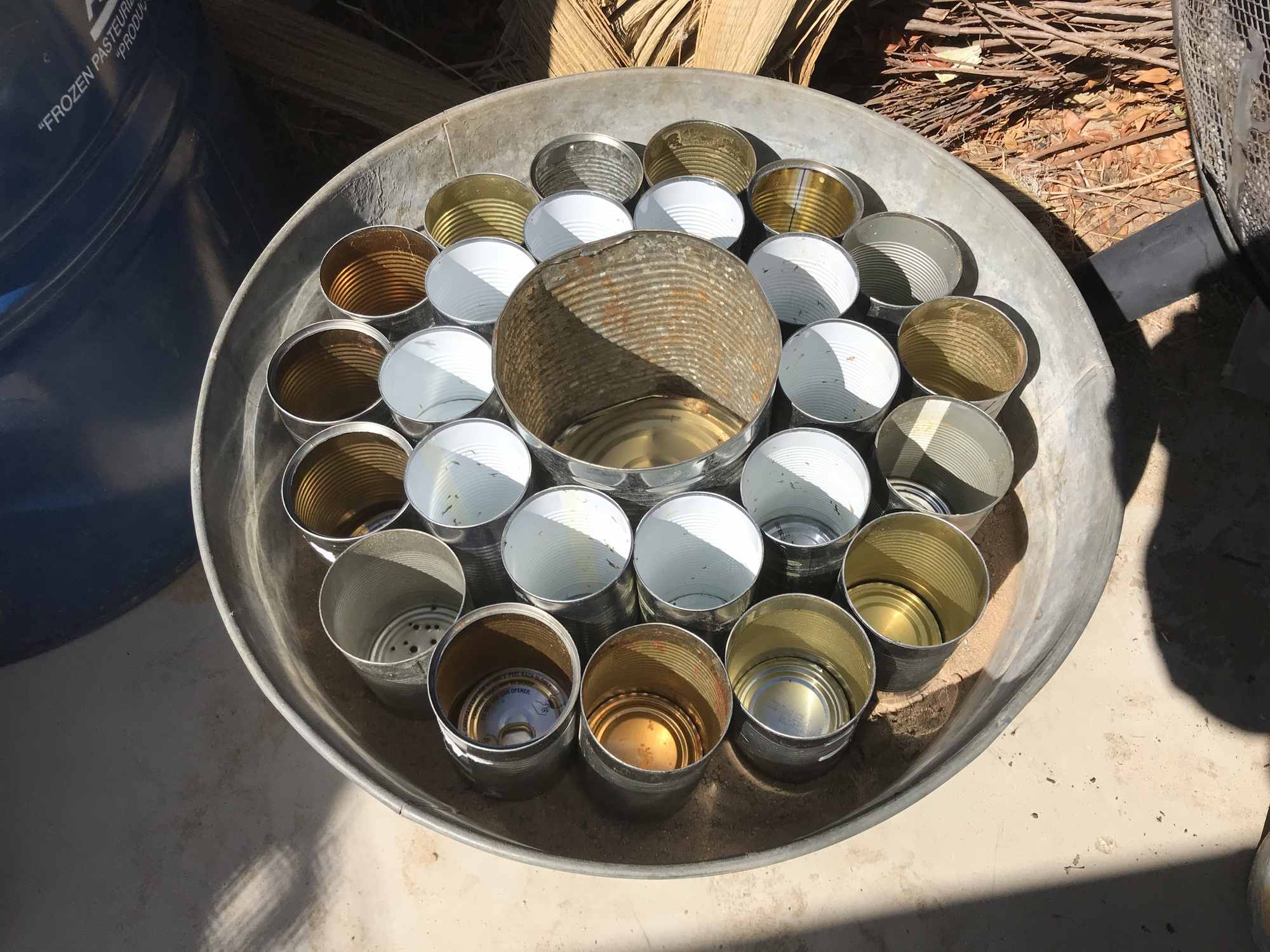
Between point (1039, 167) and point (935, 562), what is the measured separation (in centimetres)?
184

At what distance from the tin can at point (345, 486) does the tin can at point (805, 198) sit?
93 centimetres

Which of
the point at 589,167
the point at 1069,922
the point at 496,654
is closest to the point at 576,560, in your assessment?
the point at 496,654

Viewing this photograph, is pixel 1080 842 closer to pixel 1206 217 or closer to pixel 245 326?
pixel 1206 217

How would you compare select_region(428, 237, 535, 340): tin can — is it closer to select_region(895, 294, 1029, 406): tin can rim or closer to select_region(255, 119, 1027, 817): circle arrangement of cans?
select_region(255, 119, 1027, 817): circle arrangement of cans

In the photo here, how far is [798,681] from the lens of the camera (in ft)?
5.71

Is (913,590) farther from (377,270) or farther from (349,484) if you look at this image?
(377,270)

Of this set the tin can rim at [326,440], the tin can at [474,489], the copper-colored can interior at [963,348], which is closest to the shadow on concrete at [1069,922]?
the tin can at [474,489]

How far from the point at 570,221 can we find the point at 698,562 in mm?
771

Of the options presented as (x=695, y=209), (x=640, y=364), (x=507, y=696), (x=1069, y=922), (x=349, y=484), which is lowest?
(x=1069, y=922)

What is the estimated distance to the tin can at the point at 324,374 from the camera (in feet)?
5.53

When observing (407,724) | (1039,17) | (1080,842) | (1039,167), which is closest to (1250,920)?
(1080,842)

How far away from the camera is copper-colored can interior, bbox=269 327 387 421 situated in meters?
1.73

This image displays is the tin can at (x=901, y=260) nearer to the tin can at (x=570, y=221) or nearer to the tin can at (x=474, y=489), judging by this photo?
the tin can at (x=570, y=221)

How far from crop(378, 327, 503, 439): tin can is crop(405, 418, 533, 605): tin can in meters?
0.04
